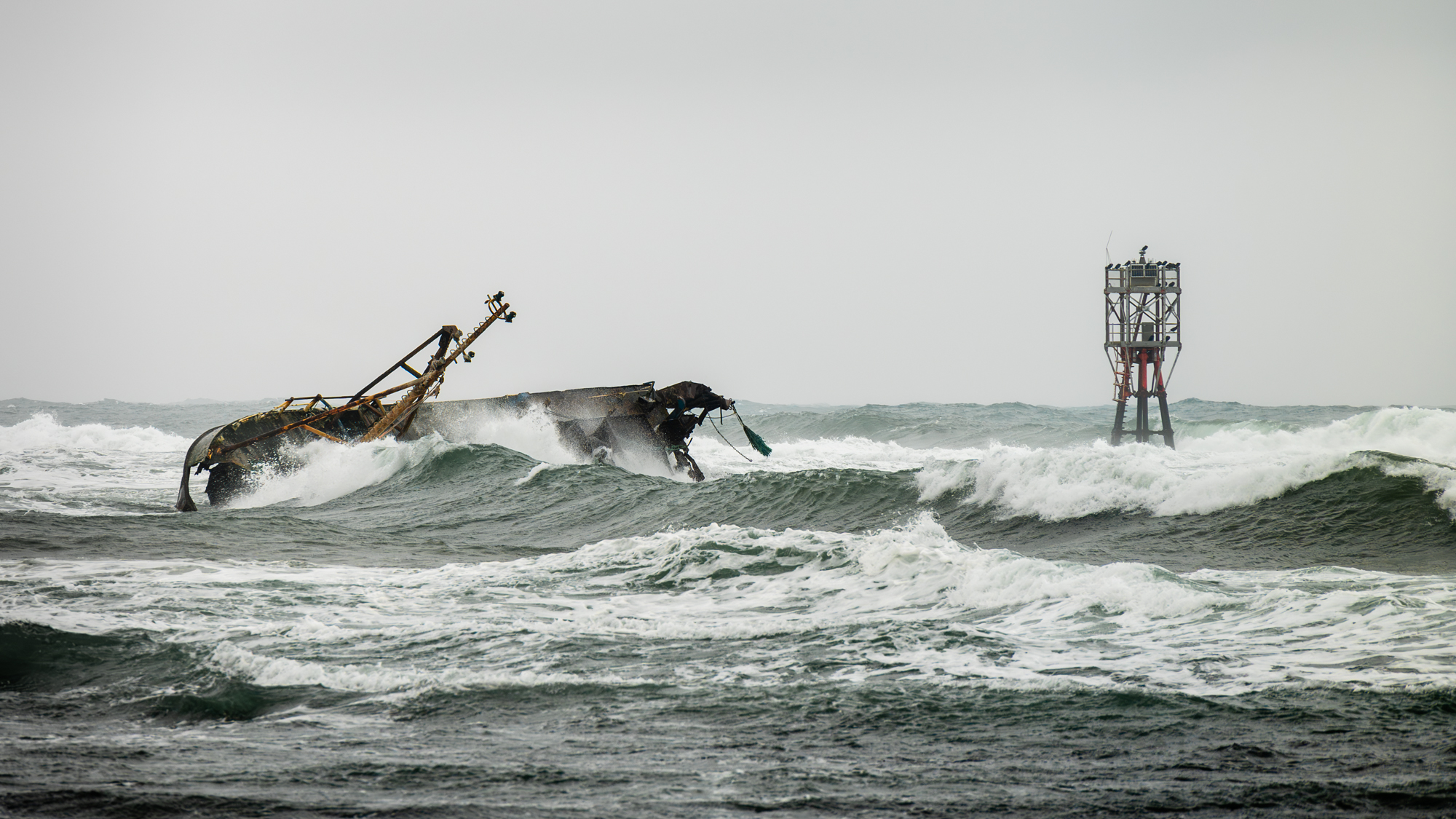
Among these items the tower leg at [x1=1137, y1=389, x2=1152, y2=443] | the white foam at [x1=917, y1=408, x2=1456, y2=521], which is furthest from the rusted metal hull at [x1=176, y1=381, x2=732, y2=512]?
the tower leg at [x1=1137, y1=389, x2=1152, y2=443]

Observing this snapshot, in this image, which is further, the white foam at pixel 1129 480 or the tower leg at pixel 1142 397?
the tower leg at pixel 1142 397

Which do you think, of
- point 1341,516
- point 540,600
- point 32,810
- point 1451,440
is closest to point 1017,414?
point 1451,440

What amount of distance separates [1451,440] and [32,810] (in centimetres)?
3442

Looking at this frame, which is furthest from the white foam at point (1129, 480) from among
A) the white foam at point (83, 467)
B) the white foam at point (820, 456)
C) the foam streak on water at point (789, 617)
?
the white foam at point (83, 467)

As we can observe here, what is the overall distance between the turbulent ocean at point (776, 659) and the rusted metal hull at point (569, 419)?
656 centimetres

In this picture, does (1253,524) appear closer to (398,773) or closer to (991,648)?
(991,648)

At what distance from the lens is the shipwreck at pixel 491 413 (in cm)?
2102

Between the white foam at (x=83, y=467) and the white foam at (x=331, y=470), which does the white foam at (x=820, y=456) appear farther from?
the white foam at (x=83, y=467)

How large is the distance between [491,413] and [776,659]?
718 inches

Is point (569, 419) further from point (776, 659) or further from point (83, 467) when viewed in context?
point (776, 659)

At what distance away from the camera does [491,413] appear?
23.8 metres

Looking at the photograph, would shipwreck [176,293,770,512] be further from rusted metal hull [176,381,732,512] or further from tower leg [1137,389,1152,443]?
tower leg [1137,389,1152,443]

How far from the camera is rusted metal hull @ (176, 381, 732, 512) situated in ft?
68.9

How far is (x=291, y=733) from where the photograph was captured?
5.04 metres
